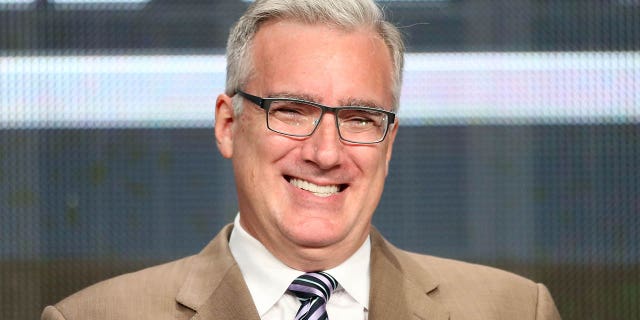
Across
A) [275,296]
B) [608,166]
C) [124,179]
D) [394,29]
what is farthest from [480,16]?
[275,296]

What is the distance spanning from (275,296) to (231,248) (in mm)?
209

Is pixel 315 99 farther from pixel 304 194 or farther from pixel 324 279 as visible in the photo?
pixel 324 279

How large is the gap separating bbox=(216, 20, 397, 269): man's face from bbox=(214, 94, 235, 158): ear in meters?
0.07

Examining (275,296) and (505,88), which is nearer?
(275,296)

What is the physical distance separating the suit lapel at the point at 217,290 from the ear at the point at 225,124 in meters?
0.23

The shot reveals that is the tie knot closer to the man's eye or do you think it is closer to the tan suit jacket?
the tan suit jacket

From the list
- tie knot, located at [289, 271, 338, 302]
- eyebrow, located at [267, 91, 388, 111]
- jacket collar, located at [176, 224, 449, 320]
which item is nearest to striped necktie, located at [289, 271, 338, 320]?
tie knot, located at [289, 271, 338, 302]

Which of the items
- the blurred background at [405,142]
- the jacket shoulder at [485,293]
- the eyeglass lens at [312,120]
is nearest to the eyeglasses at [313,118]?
the eyeglass lens at [312,120]

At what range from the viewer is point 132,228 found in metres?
3.31

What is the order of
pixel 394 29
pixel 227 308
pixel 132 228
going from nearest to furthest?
1. pixel 227 308
2. pixel 394 29
3. pixel 132 228

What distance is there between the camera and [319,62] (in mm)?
2168

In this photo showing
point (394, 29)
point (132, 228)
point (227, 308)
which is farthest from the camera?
point (132, 228)

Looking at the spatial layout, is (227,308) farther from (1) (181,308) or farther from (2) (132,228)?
(2) (132,228)

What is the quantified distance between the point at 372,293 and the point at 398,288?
69 millimetres
